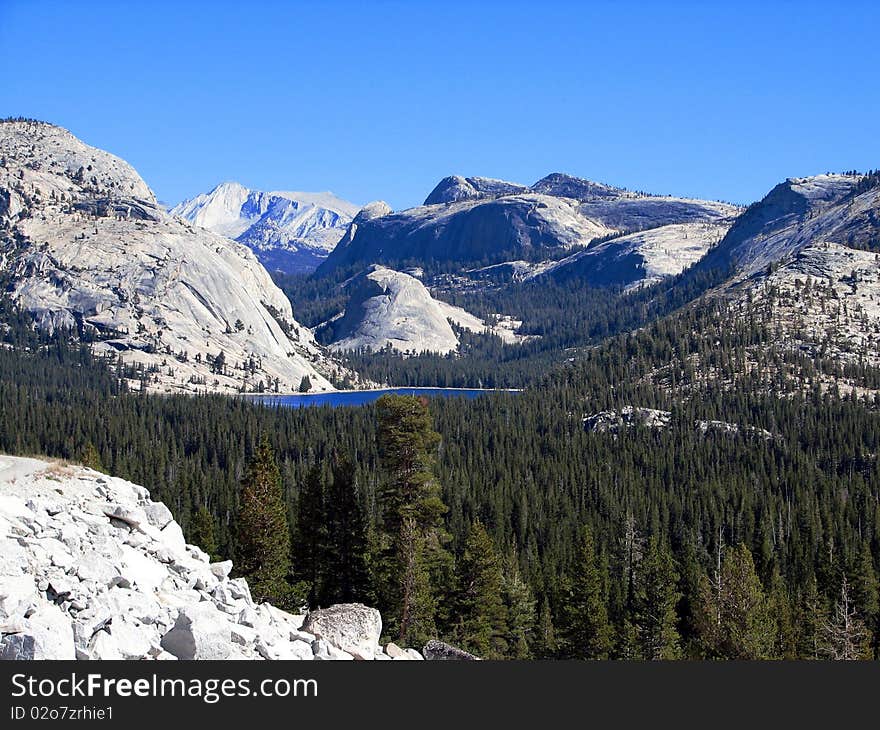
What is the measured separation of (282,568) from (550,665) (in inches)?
1362

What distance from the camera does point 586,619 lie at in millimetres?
62844

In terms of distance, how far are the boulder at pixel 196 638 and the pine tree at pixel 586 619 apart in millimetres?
40924

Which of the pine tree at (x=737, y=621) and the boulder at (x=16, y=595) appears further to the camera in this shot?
the pine tree at (x=737, y=621)

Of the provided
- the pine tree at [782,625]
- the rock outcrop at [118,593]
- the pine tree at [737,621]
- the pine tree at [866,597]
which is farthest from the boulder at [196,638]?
the pine tree at [866,597]

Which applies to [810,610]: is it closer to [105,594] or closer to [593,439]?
[105,594]

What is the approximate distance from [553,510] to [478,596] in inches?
2485

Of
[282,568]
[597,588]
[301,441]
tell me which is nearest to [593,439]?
[301,441]

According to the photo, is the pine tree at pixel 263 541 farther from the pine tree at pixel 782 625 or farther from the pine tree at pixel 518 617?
the pine tree at pixel 782 625

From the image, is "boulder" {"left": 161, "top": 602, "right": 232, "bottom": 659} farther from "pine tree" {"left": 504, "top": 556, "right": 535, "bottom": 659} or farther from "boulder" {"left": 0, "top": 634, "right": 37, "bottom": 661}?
"pine tree" {"left": 504, "top": 556, "right": 535, "bottom": 659}

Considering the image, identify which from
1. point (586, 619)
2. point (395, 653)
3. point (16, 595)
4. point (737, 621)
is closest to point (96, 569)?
point (16, 595)

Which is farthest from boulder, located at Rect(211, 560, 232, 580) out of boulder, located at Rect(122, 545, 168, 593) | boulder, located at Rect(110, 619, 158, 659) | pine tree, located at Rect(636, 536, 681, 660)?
pine tree, located at Rect(636, 536, 681, 660)

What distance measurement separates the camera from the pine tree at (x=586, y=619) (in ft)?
205

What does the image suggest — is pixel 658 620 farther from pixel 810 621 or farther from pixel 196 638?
pixel 196 638

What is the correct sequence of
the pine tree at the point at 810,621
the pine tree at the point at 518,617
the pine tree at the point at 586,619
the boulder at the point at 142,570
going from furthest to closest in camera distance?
1. the pine tree at the point at 518,617
2. the pine tree at the point at 810,621
3. the pine tree at the point at 586,619
4. the boulder at the point at 142,570
